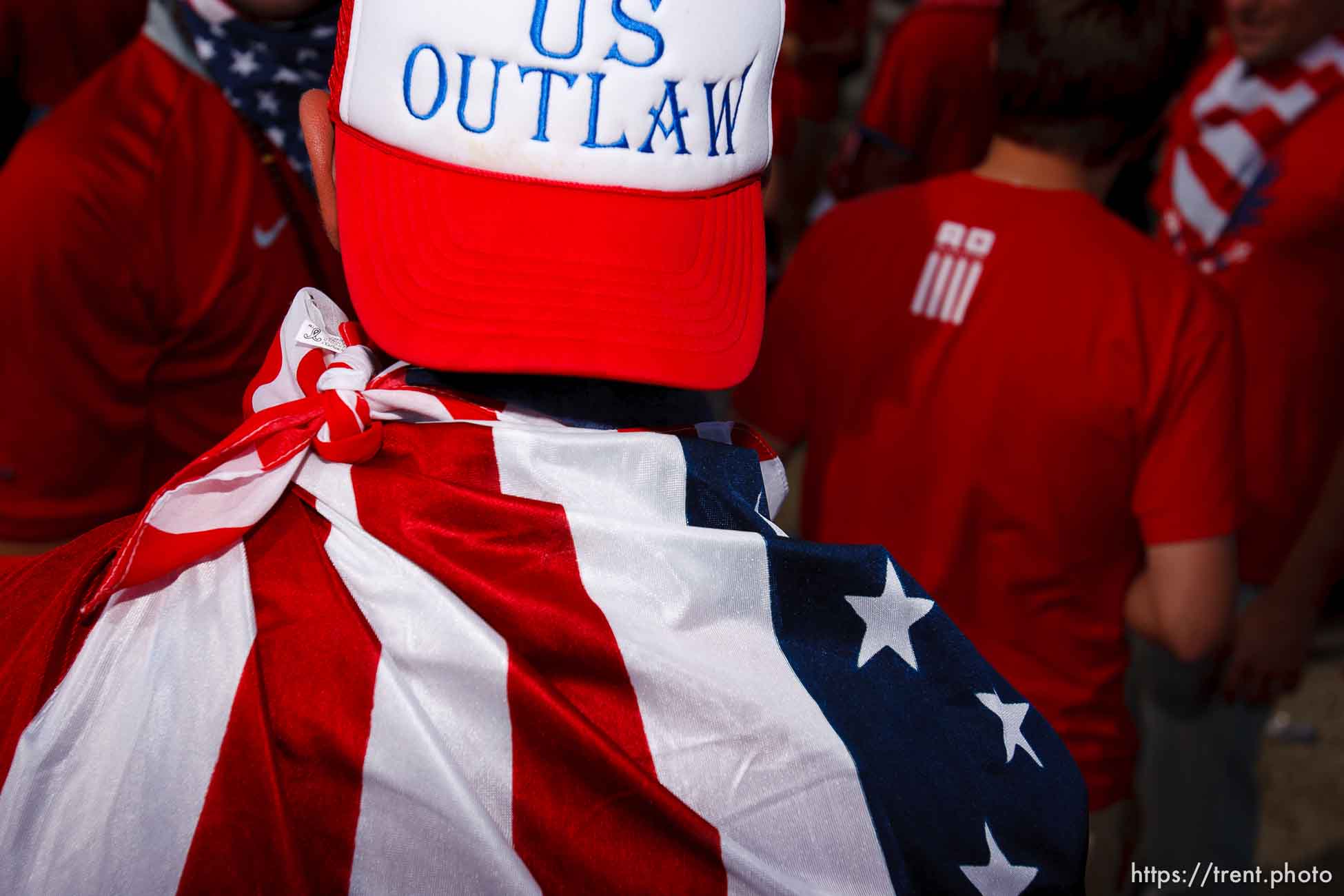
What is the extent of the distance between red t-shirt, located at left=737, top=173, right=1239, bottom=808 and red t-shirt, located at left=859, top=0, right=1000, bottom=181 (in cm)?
156

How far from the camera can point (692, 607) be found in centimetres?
103

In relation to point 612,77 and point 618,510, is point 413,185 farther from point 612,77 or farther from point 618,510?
point 618,510

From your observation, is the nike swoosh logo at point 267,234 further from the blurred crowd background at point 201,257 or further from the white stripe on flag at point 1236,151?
the white stripe on flag at point 1236,151

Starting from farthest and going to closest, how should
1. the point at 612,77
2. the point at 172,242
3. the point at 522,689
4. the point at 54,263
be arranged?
the point at 172,242
the point at 54,263
the point at 612,77
the point at 522,689

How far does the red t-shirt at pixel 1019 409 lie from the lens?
178cm

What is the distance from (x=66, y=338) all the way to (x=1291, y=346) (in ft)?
8.03

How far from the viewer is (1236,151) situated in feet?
9.00

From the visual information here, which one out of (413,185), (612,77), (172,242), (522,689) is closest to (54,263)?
(172,242)

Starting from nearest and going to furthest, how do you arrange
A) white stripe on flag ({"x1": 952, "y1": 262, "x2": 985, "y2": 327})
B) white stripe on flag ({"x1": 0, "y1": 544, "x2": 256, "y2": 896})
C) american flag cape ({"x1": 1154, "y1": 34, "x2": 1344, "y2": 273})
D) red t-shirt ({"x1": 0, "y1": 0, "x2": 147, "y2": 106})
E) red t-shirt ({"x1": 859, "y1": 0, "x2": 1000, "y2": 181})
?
1. white stripe on flag ({"x1": 0, "y1": 544, "x2": 256, "y2": 896})
2. white stripe on flag ({"x1": 952, "y1": 262, "x2": 985, "y2": 327})
3. red t-shirt ({"x1": 0, "y1": 0, "x2": 147, "y2": 106})
4. american flag cape ({"x1": 1154, "y1": 34, "x2": 1344, "y2": 273})
5. red t-shirt ({"x1": 859, "y1": 0, "x2": 1000, "y2": 181})

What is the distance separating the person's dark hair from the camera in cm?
191

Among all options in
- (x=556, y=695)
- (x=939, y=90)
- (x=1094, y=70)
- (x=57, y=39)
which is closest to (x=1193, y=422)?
(x=1094, y=70)

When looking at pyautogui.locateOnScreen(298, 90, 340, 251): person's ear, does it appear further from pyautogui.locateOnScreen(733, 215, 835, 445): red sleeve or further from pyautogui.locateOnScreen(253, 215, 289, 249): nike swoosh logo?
pyautogui.locateOnScreen(733, 215, 835, 445): red sleeve

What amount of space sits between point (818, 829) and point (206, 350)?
141 centimetres

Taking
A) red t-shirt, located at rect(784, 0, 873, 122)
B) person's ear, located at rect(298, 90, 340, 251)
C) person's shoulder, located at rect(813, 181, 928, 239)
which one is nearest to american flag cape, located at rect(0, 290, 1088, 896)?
person's ear, located at rect(298, 90, 340, 251)
